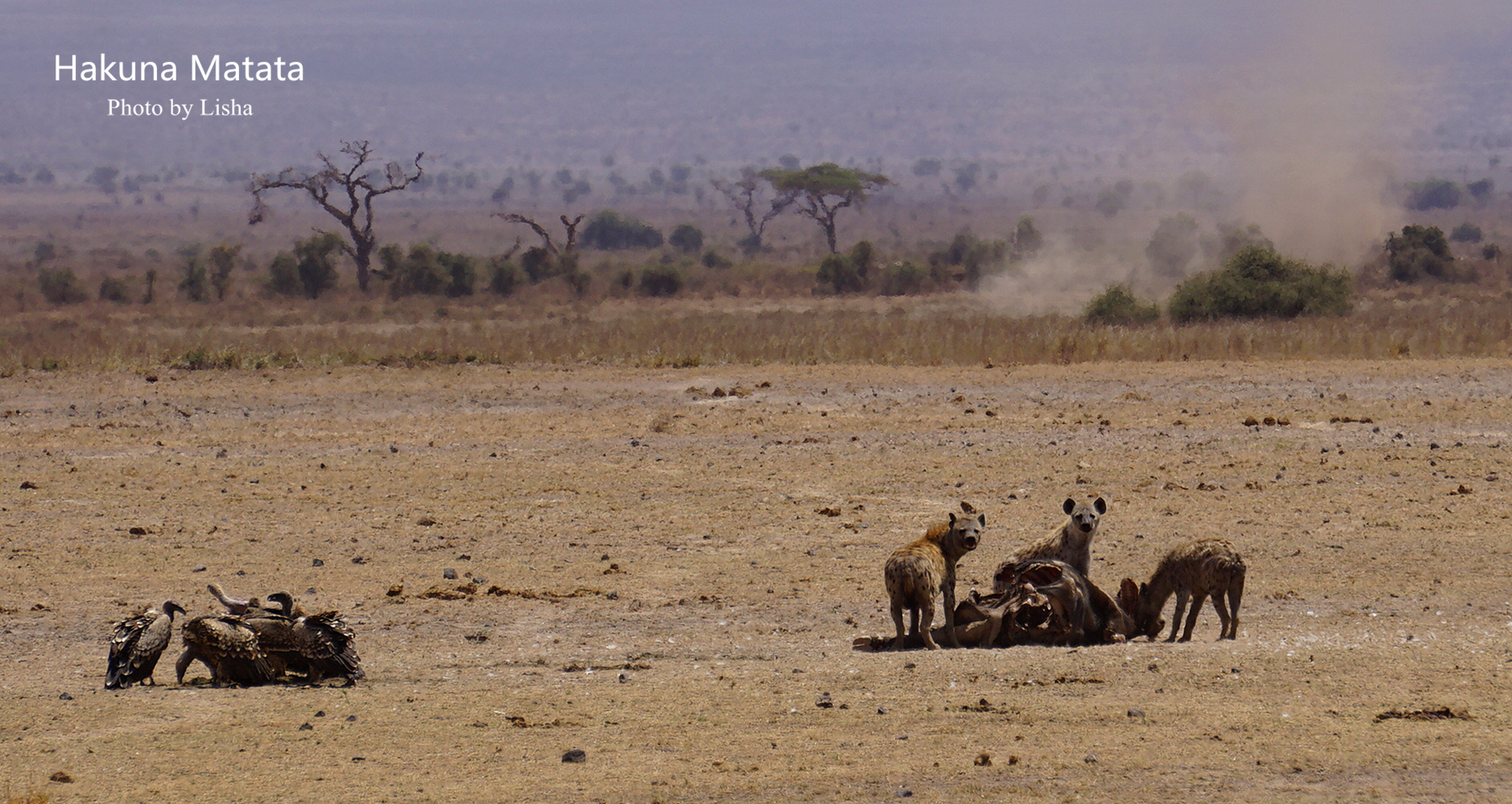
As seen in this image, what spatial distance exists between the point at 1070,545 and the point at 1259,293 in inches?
843

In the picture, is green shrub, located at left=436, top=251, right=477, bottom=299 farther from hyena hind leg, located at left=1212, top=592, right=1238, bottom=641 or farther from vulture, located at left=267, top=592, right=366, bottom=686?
hyena hind leg, located at left=1212, top=592, right=1238, bottom=641

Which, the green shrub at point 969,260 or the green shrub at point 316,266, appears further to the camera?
the green shrub at point 969,260

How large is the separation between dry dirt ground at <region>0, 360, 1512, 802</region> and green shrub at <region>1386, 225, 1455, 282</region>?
25.4 meters

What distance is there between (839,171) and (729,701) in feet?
232

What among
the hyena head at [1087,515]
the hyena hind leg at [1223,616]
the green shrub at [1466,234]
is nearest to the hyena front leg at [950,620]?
the hyena head at [1087,515]

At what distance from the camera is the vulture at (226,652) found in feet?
27.5

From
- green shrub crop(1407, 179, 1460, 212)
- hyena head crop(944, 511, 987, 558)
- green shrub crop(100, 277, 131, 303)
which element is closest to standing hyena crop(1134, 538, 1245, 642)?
hyena head crop(944, 511, 987, 558)

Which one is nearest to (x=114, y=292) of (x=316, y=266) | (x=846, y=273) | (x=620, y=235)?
(x=316, y=266)

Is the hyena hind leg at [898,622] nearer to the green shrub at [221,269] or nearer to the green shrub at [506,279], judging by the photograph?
the green shrub at [506,279]

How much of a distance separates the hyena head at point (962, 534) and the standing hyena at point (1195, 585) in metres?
1.12

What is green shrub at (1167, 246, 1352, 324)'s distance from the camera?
2972 cm

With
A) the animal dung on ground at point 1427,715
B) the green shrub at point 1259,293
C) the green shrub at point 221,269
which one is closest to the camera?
the animal dung on ground at point 1427,715

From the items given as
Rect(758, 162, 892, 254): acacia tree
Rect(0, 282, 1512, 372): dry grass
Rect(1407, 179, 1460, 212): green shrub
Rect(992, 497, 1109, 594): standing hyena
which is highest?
Rect(1407, 179, 1460, 212): green shrub

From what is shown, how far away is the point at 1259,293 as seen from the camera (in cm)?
2970
